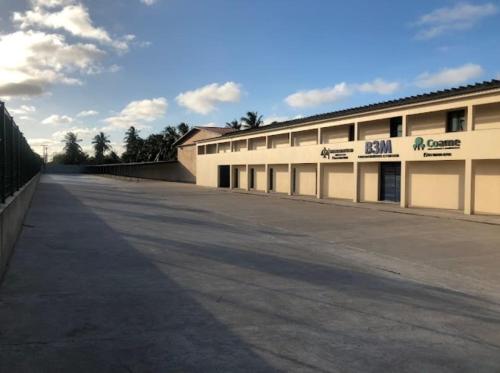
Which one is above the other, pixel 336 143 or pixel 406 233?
pixel 336 143

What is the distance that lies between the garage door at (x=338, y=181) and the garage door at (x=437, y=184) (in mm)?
5425

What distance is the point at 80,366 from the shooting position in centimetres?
415

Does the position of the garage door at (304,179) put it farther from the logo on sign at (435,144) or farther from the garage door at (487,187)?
the garage door at (487,187)

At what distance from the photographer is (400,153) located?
83.5 ft

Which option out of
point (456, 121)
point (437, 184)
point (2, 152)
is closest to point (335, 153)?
point (437, 184)

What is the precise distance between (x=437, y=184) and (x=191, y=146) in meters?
42.3

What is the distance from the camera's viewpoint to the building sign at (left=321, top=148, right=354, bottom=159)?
29.8 meters

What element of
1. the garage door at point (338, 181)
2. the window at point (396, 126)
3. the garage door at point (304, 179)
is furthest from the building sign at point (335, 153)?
the garage door at point (304, 179)

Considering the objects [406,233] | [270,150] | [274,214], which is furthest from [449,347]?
[270,150]

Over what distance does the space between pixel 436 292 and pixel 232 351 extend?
13.9 feet

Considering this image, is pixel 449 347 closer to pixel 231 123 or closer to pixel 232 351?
pixel 232 351

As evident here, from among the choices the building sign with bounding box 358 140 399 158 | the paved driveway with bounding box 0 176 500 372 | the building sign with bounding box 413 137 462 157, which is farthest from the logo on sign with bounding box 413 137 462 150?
the paved driveway with bounding box 0 176 500 372

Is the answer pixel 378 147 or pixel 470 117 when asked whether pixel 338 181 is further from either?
pixel 470 117

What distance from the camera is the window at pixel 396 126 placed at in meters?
27.3
